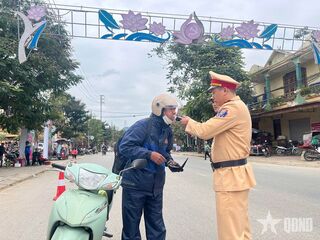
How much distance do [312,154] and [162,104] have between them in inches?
712

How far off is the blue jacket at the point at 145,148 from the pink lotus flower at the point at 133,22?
1111 centimetres

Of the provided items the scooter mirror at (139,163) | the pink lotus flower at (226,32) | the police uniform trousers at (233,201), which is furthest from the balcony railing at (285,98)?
the scooter mirror at (139,163)

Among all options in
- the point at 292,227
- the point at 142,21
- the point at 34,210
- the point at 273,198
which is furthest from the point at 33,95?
the point at 292,227

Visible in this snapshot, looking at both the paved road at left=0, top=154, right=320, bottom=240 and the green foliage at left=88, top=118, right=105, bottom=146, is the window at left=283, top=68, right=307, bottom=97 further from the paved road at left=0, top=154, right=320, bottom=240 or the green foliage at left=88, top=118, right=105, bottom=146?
the green foliage at left=88, top=118, right=105, bottom=146

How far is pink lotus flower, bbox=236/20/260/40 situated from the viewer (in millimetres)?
15555

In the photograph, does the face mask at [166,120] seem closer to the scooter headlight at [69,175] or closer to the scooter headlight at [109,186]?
the scooter headlight at [109,186]

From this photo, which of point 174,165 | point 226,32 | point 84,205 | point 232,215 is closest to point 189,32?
point 226,32

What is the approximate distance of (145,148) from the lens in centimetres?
372

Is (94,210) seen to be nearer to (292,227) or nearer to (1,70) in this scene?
(292,227)

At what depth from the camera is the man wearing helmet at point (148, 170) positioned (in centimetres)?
367

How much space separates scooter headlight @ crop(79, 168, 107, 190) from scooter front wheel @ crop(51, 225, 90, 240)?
363mm

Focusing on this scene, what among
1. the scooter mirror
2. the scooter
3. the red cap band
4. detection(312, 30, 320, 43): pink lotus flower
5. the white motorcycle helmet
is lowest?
the scooter

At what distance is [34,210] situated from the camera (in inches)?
303

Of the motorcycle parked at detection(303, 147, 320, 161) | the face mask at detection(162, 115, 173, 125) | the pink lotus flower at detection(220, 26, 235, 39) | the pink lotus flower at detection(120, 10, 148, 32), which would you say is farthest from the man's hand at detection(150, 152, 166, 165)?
the motorcycle parked at detection(303, 147, 320, 161)
